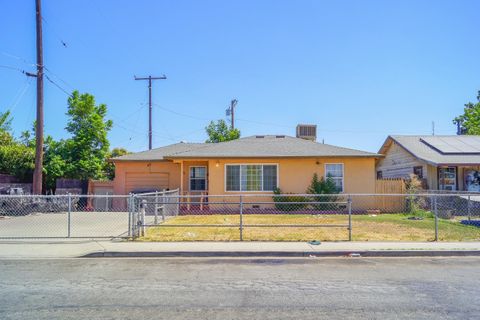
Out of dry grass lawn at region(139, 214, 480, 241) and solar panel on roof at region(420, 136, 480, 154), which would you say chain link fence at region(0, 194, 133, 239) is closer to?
dry grass lawn at region(139, 214, 480, 241)

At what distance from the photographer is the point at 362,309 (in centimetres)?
552

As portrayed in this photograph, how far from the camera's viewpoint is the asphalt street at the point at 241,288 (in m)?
5.43

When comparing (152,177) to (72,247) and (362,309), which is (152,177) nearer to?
(72,247)

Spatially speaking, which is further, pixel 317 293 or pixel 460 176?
pixel 460 176

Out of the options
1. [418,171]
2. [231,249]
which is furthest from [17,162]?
[418,171]

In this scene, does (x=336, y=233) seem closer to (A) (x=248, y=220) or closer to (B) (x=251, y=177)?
(A) (x=248, y=220)

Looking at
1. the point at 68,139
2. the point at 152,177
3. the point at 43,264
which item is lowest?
the point at 43,264

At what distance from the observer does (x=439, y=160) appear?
2203 cm

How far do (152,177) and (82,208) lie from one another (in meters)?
4.36

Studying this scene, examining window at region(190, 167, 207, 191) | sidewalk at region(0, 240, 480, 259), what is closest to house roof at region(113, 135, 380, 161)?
window at region(190, 167, 207, 191)

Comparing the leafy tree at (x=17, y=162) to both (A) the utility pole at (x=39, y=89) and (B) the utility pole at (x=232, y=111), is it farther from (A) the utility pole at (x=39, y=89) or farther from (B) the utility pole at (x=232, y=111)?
(B) the utility pole at (x=232, y=111)

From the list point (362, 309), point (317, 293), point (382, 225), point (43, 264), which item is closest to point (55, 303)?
point (43, 264)

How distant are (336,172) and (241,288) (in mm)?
15344

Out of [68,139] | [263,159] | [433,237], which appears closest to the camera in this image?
[433,237]
